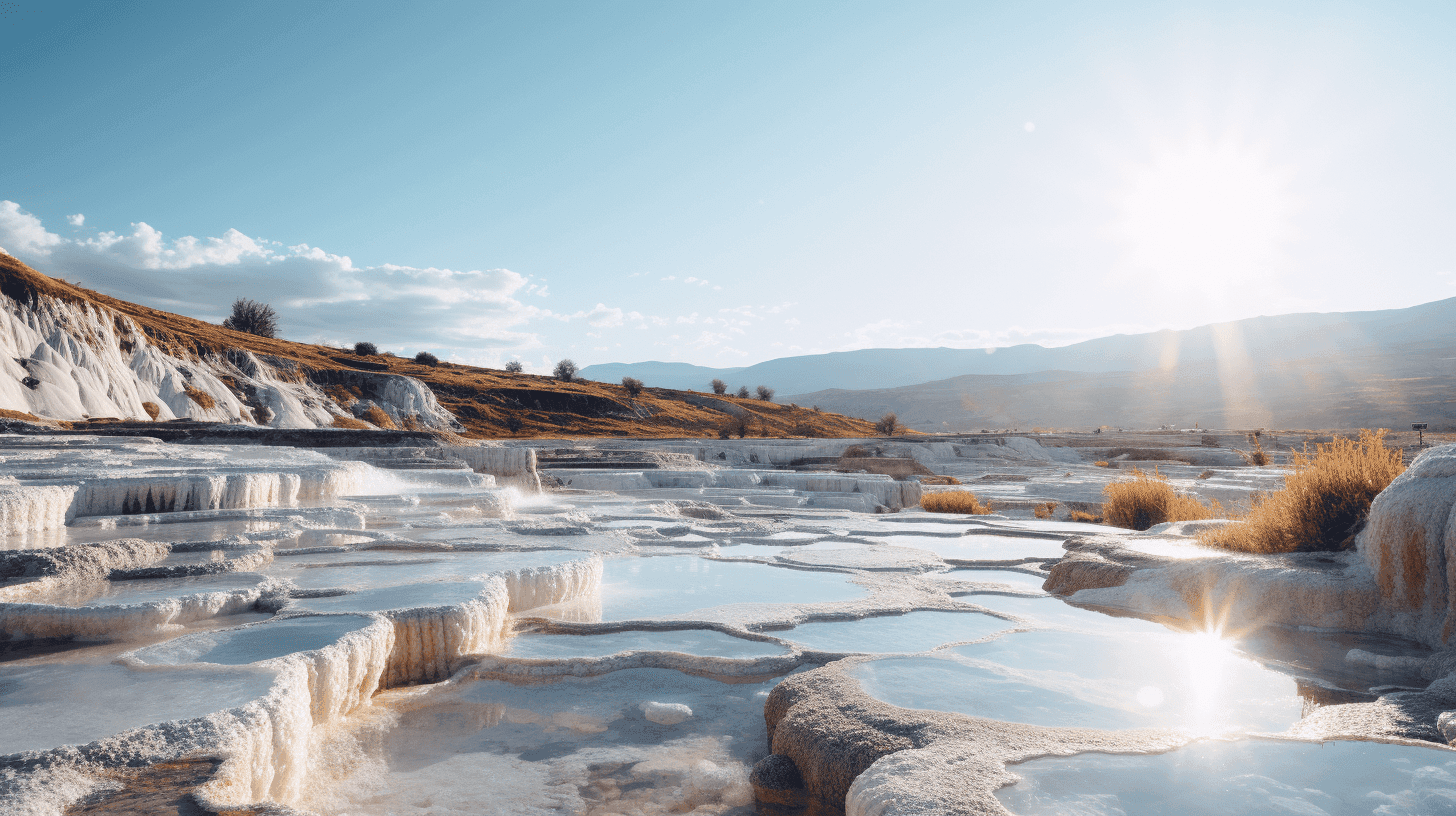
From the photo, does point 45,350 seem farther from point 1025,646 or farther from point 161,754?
point 1025,646

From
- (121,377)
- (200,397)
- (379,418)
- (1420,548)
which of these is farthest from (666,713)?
(379,418)

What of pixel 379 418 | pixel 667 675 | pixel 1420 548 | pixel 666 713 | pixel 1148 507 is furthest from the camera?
pixel 379 418

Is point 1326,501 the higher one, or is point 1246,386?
point 1246,386

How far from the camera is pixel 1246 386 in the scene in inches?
3942

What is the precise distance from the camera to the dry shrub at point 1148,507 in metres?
10.8

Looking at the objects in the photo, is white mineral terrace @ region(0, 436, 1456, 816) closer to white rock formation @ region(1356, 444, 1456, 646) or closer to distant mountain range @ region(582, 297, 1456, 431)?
white rock formation @ region(1356, 444, 1456, 646)

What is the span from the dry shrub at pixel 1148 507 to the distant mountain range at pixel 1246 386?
74.1 meters

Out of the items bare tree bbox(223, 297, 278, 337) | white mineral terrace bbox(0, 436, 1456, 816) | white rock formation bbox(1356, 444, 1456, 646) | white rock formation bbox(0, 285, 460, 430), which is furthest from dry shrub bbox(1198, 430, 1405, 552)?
bare tree bbox(223, 297, 278, 337)

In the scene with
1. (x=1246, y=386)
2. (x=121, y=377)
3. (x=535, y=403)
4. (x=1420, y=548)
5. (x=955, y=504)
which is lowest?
(x=955, y=504)

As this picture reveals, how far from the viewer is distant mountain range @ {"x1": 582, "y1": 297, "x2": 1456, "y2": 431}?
77.2 metres

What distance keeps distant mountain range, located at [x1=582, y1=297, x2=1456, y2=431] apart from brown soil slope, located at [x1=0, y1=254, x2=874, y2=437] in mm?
54596

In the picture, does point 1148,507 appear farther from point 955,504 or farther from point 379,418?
point 379,418

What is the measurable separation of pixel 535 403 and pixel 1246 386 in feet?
321

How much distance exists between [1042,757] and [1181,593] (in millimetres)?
3863
